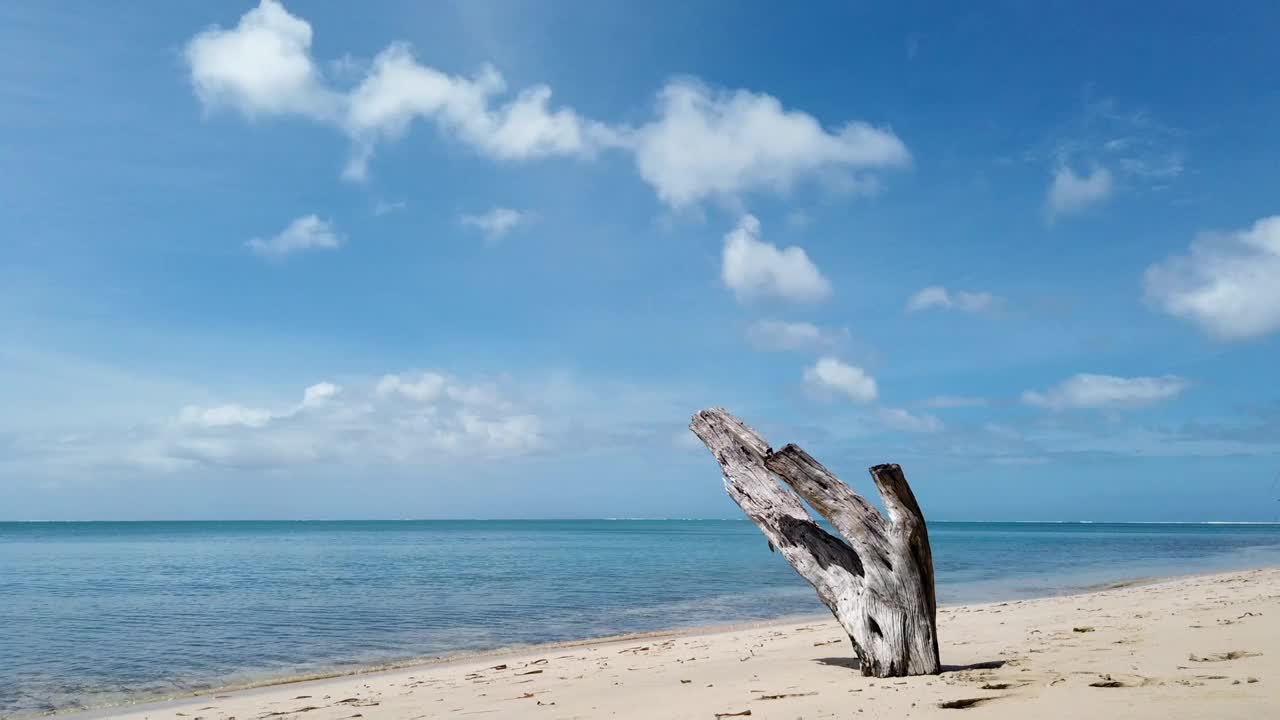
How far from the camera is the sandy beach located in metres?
5.90

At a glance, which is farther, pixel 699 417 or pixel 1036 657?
pixel 699 417

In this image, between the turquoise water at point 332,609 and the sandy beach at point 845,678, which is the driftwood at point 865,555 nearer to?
the sandy beach at point 845,678

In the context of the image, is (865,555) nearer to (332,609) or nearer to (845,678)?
(845,678)

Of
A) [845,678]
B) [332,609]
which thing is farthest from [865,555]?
[332,609]

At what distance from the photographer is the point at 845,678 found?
747 centimetres

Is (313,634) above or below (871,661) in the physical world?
below

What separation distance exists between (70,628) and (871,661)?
1777 cm

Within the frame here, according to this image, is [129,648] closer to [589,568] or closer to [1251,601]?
[1251,601]

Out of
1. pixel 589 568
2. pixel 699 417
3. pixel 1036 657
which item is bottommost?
pixel 589 568

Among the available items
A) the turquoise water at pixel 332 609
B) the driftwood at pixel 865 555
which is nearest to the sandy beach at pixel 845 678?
the driftwood at pixel 865 555

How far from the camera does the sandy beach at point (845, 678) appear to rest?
590 centimetres

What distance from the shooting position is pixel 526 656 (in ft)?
42.8

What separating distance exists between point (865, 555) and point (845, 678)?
1198 millimetres

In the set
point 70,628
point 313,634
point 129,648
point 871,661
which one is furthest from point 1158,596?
point 70,628
